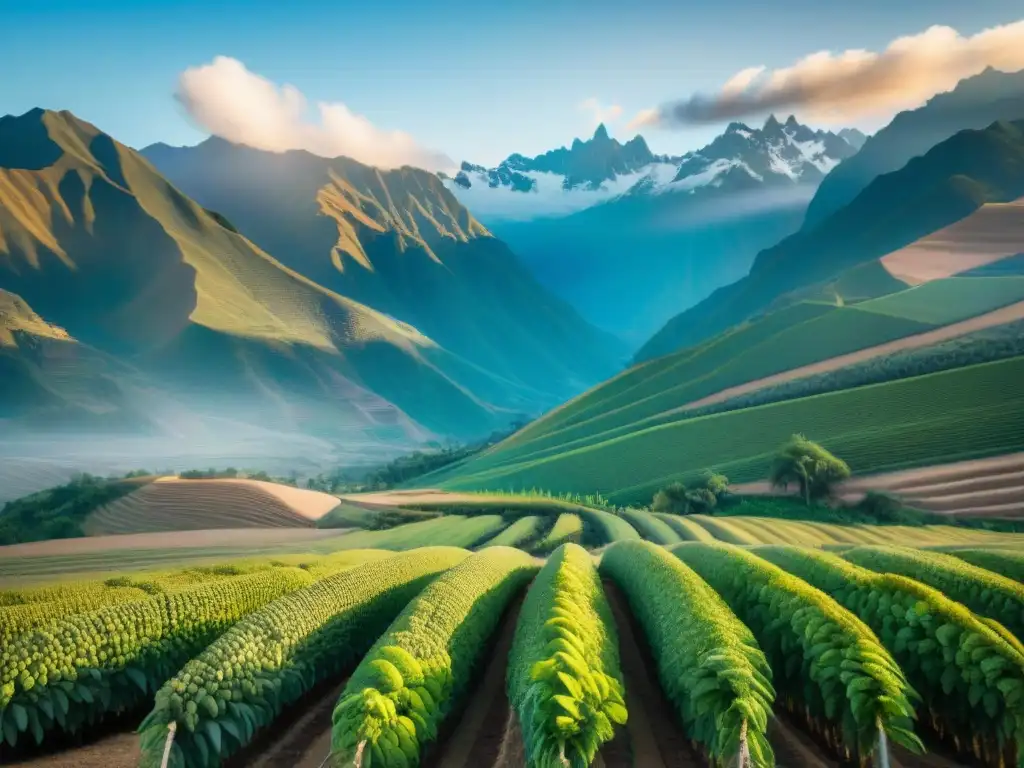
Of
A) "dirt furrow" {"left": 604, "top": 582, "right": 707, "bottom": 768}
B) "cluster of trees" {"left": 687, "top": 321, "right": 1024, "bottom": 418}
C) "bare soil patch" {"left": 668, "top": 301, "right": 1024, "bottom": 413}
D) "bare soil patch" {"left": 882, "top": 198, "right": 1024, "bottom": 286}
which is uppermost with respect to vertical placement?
"bare soil patch" {"left": 882, "top": 198, "right": 1024, "bottom": 286}

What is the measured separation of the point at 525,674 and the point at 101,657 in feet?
16.5

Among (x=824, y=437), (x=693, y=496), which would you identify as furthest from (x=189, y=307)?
(x=824, y=437)

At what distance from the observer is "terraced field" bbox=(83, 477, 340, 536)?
28781 mm

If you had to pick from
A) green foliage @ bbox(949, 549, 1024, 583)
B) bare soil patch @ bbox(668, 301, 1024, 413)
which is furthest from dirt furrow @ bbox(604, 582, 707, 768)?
bare soil patch @ bbox(668, 301, 1024, 413)

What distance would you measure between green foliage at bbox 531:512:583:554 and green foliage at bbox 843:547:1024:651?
624 inches

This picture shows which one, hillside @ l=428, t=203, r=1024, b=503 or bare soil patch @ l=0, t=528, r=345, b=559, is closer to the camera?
bare soil patch @ l=0, t=528, r=345, b=559

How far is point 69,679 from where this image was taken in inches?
289

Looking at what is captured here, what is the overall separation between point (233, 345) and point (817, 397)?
111296 mm

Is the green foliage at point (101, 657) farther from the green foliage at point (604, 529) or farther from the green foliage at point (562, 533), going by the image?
the green foliage at point (604, 529)

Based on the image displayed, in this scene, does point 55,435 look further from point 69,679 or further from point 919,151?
point 919,151

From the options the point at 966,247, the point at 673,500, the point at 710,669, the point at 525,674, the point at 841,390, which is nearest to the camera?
the point at 710,669

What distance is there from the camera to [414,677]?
648 cm

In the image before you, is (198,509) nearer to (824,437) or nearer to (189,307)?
(824,437)

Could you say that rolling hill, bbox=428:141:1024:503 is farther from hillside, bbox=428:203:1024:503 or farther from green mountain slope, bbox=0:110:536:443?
green mountain slope, bbox=0:110:536:443
